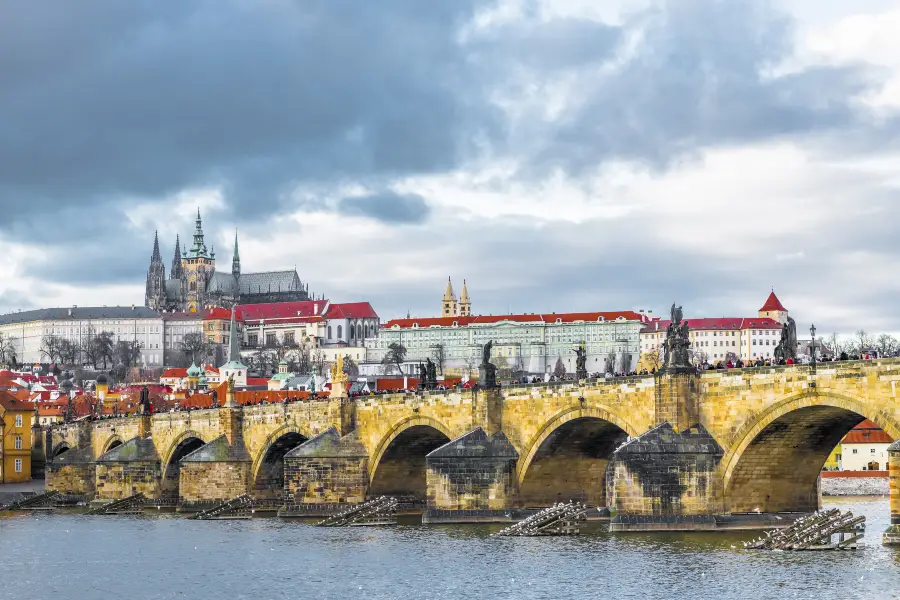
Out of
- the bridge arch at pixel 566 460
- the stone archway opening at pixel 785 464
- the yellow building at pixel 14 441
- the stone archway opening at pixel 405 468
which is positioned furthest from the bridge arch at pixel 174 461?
the stone archway opening at pixel 785 464

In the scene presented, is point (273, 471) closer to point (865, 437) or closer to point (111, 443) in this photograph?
point (111, 443)

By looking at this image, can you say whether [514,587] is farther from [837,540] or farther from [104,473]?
[104,473]

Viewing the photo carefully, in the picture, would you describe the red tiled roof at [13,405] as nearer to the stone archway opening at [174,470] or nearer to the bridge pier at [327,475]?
the stone archway opening at [174,470]

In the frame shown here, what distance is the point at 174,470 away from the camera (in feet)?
287

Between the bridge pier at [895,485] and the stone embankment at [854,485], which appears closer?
the bridge pier at [895,485]

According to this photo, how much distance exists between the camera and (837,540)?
48562 millimetres

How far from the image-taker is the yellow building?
10988cm

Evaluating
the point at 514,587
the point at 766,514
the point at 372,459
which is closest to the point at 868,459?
the point at 372,459

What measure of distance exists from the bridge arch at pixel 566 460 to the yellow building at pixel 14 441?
62.2m

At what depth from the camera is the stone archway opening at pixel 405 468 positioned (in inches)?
2603

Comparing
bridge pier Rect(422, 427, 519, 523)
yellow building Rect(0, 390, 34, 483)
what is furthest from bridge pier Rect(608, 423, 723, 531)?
yellow building Rect(0, 390, 34, 483)

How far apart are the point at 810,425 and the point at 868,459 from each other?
52.6 metres

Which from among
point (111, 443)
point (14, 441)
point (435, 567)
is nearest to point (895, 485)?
point (435, 567)

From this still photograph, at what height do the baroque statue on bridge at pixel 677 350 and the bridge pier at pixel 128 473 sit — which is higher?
the baroque statue on bridge at pixel 677 350
